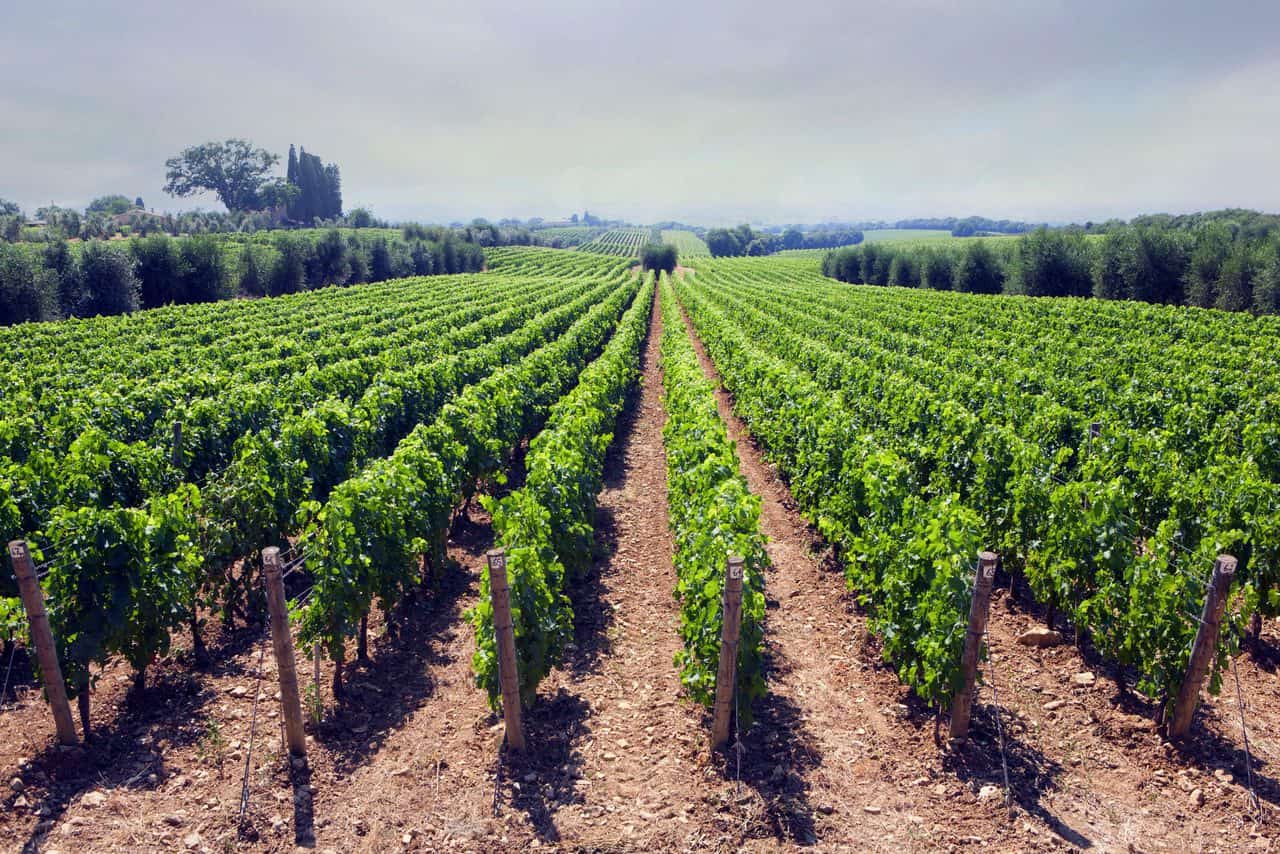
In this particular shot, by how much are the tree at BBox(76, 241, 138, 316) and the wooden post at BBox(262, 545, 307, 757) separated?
2108 inches

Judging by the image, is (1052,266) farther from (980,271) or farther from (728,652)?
(728,652)

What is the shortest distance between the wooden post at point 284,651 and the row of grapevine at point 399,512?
922 mm

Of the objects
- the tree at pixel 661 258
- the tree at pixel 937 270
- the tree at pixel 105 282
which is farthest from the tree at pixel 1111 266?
the tree at pixel 105 282

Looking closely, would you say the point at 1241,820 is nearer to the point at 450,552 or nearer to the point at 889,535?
the point at 889,535

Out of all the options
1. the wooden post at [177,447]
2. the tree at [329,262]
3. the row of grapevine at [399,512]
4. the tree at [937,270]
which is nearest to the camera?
the row of grapevine at [399,512]

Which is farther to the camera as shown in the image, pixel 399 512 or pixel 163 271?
pixel 163 271

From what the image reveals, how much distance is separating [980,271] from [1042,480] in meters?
66.1

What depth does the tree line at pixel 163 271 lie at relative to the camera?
4134 centimetres

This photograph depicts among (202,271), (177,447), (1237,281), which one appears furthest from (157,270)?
(1237,281)

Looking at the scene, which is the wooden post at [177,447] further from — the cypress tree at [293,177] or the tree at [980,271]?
the cypress tree at [293,177]

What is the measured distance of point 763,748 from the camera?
6629mm

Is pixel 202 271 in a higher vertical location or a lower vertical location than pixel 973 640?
higher

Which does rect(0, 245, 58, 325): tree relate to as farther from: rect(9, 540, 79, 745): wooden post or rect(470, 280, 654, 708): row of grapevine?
rect(9, 540, 79, 745): wooden post

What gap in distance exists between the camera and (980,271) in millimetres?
67188
